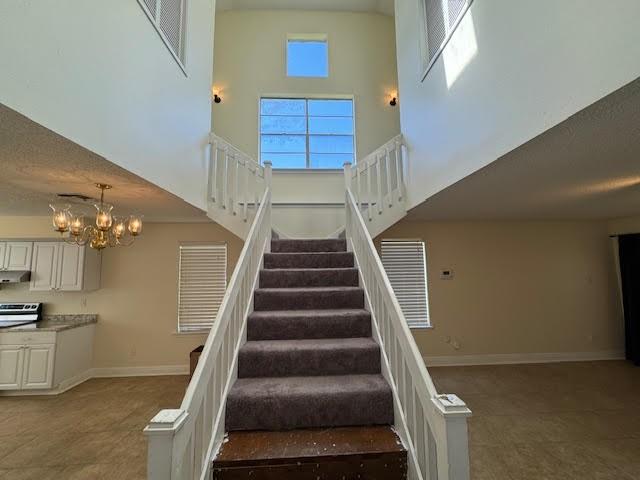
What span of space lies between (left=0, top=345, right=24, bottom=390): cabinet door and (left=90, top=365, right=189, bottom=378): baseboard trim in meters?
0.83

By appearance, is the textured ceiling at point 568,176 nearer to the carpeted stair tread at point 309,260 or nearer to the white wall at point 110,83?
the carpeted stair tread at point 309,260

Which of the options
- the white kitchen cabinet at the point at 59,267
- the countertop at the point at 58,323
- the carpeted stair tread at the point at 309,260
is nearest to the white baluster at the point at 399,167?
the carpeted stair tread at the point at 309,260

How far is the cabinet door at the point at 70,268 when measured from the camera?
13.9ft

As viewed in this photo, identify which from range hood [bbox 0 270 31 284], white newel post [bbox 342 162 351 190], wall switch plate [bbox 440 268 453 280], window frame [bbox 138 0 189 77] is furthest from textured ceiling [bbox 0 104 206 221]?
wall switch plate [bbox 440 268 453 280]

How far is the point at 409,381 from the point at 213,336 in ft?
3.66

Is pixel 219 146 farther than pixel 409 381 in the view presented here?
Yes

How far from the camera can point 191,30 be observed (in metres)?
3.18

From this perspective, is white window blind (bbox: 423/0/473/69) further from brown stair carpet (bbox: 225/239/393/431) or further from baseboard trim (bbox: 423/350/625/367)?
baseboard trim (bbox: 423/350/625/367)

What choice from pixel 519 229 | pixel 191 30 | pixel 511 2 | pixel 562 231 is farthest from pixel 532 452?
pixel 191 30

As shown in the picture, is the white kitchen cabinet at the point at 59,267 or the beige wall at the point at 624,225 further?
the beige wall at the point at 624,225

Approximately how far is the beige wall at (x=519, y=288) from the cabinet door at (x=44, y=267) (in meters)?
4.73

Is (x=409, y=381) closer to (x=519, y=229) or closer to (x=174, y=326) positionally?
(x=174, y=326)

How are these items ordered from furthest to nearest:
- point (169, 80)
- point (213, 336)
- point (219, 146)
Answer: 1. point (219, 146)
2. point (169, 80)
3. point (213, 336)

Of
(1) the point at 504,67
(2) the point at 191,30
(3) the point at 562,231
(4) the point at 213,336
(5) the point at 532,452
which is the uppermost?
(2) the point at 191,30
